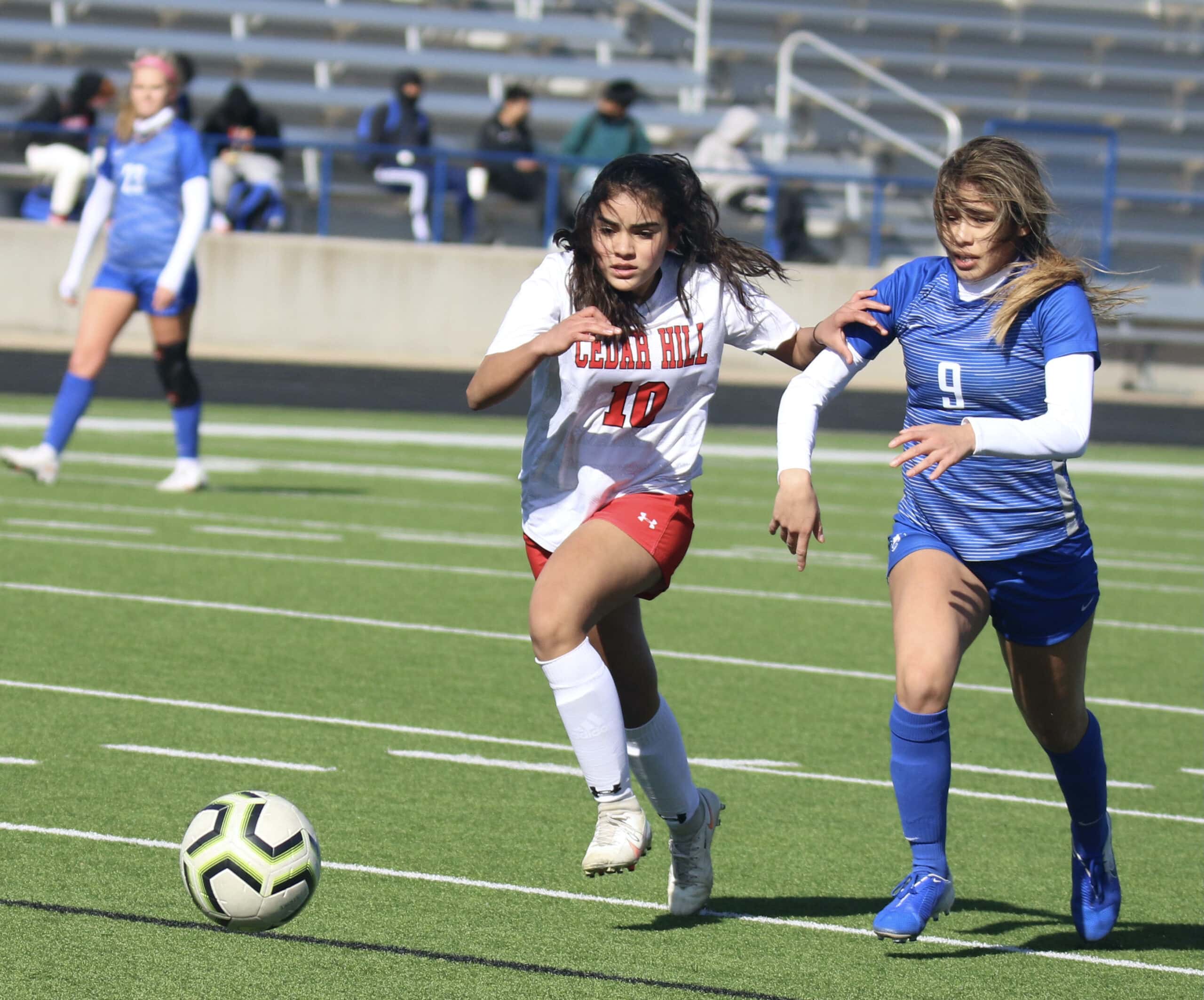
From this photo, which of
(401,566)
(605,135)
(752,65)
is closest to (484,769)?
(401,566)

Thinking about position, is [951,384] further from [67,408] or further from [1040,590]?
[67,408]

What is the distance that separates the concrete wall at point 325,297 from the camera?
21578mm

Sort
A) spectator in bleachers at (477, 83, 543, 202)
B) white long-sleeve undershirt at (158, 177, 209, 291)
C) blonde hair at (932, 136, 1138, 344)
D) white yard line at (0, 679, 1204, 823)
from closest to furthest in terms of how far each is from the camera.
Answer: blonde hair at (932, 136, 1138, 344) < white yard line at (0, 679, 1204, 823) < white long-sleeve undershirt at (158, 177, 209, 291) < spectator in bleachers at (477, 83, 543, 202)

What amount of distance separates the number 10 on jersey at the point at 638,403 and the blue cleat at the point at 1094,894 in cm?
142

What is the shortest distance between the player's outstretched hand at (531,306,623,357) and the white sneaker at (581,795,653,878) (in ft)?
3.34

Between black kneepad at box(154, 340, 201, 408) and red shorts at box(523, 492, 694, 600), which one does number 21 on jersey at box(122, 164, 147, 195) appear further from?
red shorts at box(523, 492, 694, 600)

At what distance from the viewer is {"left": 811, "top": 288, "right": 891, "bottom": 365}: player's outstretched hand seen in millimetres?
4418

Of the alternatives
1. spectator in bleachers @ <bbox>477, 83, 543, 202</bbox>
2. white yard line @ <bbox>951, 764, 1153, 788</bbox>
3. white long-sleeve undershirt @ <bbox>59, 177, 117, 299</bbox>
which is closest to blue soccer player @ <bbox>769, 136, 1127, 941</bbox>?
white yard line @ <bbox>951, 764, 1153, 788</bbox>

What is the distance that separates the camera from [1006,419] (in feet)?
13.7

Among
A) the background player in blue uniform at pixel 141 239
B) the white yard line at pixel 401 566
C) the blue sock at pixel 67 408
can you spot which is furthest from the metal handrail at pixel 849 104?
the white yard line at pixel 401 566

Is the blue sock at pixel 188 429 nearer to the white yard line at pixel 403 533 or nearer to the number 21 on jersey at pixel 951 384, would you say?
the white yard line at pixel 403 533

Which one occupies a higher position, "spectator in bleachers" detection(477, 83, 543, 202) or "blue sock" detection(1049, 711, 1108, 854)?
"blue sock" detection(1049, 711, 1108, 854)

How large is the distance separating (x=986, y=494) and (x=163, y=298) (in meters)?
6.92

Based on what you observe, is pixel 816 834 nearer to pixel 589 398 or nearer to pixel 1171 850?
pixel 1171 850
